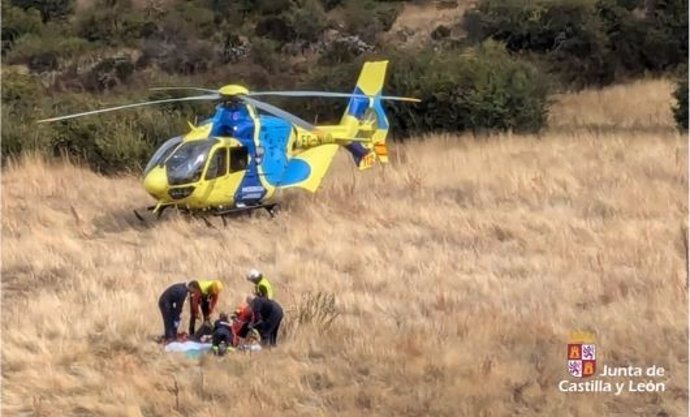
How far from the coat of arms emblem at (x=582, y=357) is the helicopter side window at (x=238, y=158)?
6801mm

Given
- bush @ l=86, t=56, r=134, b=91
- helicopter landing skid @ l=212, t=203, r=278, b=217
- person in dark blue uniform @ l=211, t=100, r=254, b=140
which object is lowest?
bush @ l=86, t=56, r=134, b=91

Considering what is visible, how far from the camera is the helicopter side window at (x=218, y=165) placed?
1350 centimetres

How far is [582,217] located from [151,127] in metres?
9.76

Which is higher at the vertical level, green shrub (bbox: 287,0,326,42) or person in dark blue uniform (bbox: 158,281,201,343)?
person in dark blue uniform (bbox: 158,281,201,343)

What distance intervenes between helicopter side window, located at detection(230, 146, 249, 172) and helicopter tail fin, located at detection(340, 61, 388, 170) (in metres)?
2.97

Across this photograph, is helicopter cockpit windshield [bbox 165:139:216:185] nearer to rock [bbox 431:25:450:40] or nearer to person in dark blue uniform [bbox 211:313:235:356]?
person in dark blue uniform [bbox 211:313:235:356]

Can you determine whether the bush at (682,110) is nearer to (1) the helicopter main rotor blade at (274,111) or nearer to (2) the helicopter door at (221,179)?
(1) the helicopter main rotor blade at (274,111)

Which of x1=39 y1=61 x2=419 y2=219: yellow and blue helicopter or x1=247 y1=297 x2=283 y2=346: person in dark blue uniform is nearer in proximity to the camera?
x1=247 y1=297 x2=283 y2=346: person in dark blue uniform

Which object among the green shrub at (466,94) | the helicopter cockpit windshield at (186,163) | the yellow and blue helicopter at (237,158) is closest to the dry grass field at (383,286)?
the yellow and blue helicopter at (237,158)

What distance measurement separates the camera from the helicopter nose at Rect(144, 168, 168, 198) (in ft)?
42.9

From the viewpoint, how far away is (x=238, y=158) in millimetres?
Result: 13875

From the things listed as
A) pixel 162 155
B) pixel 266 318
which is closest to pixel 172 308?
pixel 266 318

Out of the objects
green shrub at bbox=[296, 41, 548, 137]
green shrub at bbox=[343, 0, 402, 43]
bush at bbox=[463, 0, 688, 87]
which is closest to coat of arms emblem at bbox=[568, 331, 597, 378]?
green shrub at bbox=[296, 41, 548, 137]

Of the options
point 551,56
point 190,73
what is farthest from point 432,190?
A: point 190,73
